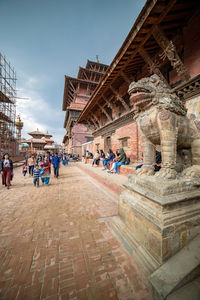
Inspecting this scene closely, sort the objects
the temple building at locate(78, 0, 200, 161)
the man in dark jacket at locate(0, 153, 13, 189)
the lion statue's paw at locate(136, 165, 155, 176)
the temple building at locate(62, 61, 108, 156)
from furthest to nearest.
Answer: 1. the temple building at locate(62, 61, 108, 156)
2. the man in dark jacket at locate(0, 153, 13, 189)
3. the temple building at locate(78, 0, 200, 161)
4. the lion statue's paw at locate(136, 165, 155, 176)

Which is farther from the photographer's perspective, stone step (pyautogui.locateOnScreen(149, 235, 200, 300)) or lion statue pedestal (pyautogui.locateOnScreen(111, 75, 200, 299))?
lion statue pedestal (pyautogui.locateOnScreen(111, 75, 200, 299))

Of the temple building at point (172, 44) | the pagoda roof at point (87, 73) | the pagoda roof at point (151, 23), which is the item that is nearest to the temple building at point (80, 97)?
the pagoda roof at point (87, 73)

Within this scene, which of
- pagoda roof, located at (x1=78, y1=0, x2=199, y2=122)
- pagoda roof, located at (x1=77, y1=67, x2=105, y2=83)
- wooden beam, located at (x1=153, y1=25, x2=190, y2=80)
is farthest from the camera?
pagoda roof, located at (x1=77, y1=67, x2=105, y2=83)

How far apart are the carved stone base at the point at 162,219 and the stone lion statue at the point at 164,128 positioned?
224mm

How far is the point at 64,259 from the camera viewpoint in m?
1.62

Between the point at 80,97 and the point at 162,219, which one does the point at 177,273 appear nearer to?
the point at 162,219

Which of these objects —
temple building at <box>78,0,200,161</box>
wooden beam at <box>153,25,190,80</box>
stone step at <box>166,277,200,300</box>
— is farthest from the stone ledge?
wooden beam at <box>153,25,190,80</box>

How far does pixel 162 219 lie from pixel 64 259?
4.73 ft

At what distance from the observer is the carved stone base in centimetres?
138

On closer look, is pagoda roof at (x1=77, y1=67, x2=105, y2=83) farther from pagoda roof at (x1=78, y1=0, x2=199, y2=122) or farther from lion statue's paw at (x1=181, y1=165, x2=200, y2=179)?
lion statue's paw at (x1=181, y1=165, x2=200, y2=179)

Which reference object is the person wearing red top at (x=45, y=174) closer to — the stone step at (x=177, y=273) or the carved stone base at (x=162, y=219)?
the carved stone base at (x=162, y=219)

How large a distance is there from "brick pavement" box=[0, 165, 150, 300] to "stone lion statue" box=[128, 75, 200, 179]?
134 cm

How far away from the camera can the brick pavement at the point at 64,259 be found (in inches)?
48.9

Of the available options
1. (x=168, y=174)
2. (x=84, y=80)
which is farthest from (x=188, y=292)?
(x=84, y=80)
